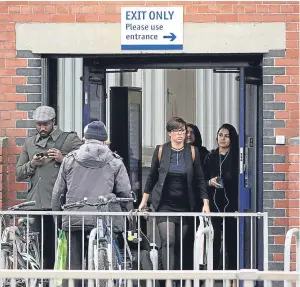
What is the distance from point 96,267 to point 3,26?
3.63 metres

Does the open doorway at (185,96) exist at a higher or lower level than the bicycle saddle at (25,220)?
higher

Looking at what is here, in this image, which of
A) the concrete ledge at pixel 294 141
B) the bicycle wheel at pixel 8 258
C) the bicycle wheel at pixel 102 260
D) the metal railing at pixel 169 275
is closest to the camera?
the metal railing at pixel 169 275

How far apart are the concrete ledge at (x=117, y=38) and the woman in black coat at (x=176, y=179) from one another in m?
1.14

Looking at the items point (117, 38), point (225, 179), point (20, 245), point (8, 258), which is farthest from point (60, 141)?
point (225, 179)

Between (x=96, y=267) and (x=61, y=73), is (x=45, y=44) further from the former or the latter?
(x=96, y=267)

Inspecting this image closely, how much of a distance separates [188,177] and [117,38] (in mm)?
1744

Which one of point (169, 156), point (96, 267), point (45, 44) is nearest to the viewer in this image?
point (96, 267)

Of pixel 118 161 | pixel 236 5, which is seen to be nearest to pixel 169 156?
pixel 118 161

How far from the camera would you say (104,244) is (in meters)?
9.86

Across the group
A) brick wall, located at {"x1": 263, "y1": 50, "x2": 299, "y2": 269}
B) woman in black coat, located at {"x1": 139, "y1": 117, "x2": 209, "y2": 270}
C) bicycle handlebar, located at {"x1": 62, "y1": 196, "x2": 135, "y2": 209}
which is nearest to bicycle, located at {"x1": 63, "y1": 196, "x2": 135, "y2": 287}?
bicycle handlebar, located at {"x1": 62, "y1": 196, "x2": 135, "y2": 209}

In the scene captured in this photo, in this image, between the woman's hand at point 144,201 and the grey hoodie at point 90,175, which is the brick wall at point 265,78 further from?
the grey hoodie at point 90,175

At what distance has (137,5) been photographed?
1220cm

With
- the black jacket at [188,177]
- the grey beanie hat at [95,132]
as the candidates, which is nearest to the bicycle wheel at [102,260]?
the grey beanie hat at [95,132]

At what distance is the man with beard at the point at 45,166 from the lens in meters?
11.6
